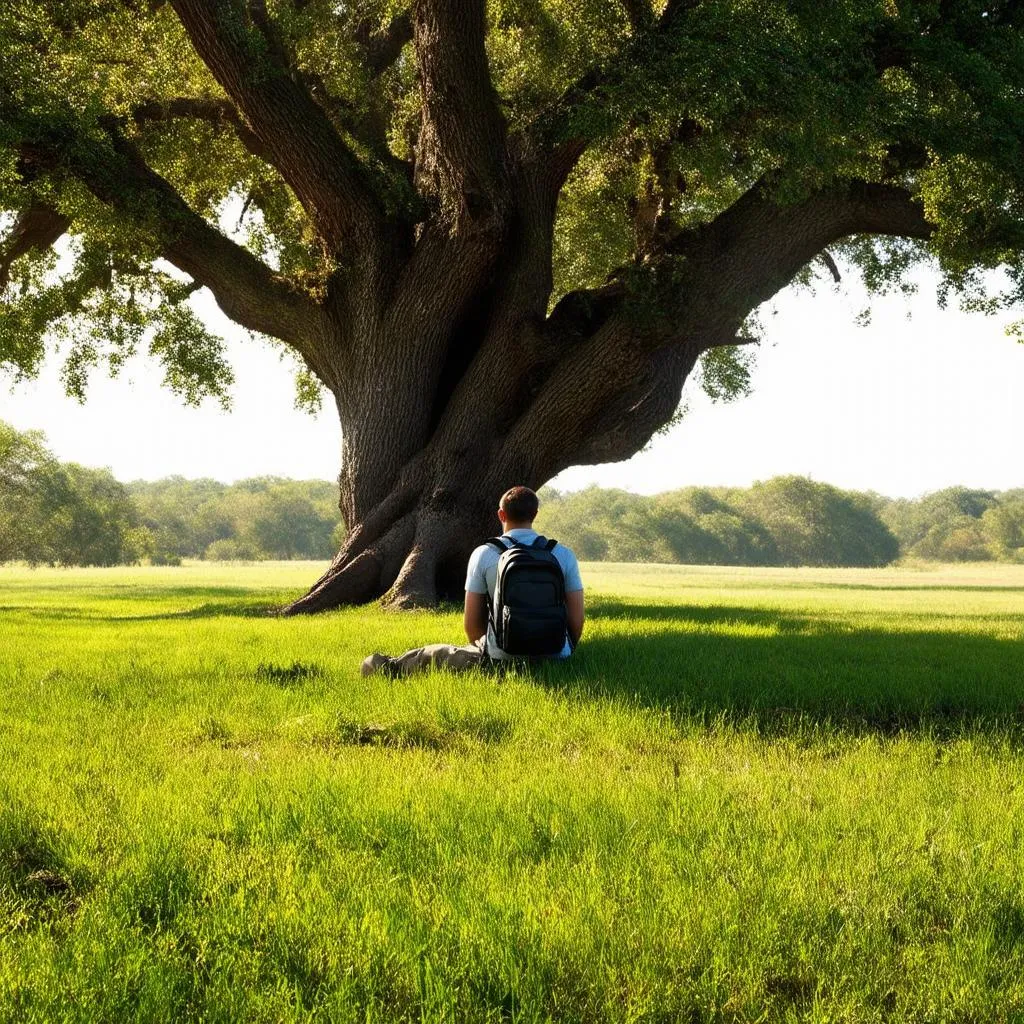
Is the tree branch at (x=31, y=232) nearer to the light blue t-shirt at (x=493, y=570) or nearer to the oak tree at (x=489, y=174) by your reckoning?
the oak tree at (x=489, y=174)

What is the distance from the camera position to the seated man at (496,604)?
23.4 feet

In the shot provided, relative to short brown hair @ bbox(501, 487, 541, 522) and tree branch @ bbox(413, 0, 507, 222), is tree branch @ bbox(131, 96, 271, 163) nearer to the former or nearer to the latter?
tree branch @ bbox(413, 0, 507, 222)

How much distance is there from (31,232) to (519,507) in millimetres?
15125

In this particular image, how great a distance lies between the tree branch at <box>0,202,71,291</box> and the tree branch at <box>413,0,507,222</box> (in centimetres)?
791

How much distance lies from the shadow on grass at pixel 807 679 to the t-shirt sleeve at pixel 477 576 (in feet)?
2.43

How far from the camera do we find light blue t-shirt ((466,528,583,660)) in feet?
23.6

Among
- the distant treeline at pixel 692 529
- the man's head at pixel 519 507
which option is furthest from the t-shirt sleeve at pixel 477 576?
the distant treeline at pixel 692 529

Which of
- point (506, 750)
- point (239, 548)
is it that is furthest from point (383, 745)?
point (239, 548)

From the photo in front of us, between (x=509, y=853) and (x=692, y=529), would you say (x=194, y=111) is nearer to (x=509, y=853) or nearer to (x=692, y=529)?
(x=509, y=853)

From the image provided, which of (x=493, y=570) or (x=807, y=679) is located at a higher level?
(x=493, y=570)

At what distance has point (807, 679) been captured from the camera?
7691 millimetres

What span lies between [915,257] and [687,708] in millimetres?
16377

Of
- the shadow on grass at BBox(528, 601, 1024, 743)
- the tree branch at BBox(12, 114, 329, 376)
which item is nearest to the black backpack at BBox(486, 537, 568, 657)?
the shadow on grass at BBox(528, 601, 1024, 743)

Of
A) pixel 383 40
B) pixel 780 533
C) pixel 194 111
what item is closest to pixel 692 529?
pixel 780 533
